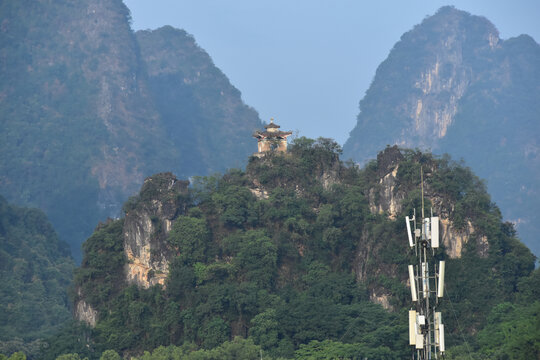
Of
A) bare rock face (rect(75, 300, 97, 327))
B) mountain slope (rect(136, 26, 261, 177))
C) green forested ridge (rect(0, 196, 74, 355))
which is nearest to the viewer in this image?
bare rock face (rect(75, 300, 97, 327))

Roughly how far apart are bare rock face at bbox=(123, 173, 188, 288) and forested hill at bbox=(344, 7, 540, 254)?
2027 inches

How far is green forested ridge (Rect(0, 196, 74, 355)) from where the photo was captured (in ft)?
228

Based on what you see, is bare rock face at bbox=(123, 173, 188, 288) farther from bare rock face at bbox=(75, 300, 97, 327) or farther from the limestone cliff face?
the limestone cliff face

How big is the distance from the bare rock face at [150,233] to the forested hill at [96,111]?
135 feet

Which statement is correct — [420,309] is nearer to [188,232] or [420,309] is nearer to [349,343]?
[349,343]

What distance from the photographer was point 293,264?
203 feet

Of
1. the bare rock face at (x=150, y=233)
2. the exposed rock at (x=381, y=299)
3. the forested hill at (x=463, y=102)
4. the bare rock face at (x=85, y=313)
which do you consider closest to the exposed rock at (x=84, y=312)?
the bare rock face at (x=85, y=313)

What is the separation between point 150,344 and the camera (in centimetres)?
5866

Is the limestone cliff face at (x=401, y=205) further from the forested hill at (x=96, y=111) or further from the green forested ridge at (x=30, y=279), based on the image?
the forested hill at (x=96, y=111)

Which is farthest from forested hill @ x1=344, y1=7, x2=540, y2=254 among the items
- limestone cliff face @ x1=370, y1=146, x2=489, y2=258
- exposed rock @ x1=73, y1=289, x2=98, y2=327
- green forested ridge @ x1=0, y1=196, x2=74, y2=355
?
exposed rock @ x1=73, y1=289, x2=98, y2=327

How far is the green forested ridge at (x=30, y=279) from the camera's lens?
69.4 meters

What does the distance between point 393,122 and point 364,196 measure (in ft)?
195

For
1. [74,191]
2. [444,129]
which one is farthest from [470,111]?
[74,191]

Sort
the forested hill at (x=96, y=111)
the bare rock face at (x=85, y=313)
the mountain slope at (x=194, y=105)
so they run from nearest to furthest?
the bare rock face at (x=85, y=313) → the forested hill at (x=96, y=111) → the mountain slope at (x=194, y=105)
